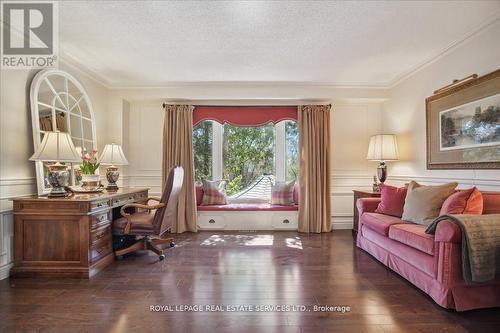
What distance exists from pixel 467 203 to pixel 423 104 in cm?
184

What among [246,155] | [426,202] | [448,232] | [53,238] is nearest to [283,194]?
[246,155]

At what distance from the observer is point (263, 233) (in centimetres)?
438

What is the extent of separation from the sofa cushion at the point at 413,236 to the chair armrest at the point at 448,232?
14cm

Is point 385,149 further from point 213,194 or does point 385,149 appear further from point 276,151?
point 213,194

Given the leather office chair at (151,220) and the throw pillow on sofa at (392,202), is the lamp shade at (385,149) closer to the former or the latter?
the throw pillow on sofa at (392,202)

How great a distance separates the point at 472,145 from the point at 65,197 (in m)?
4.28

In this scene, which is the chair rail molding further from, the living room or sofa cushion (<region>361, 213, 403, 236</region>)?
sofa cushion (<region>361, 213, 403, 236</region>)

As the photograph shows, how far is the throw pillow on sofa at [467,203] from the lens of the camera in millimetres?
2279

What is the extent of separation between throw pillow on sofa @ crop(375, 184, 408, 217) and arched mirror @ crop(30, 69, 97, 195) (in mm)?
3916

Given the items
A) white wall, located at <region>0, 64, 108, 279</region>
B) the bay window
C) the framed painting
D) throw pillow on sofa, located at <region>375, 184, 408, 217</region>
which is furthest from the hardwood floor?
the bay window

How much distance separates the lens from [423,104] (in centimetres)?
362

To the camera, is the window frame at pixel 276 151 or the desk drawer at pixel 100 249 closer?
the desk drawer at pixel 100 249

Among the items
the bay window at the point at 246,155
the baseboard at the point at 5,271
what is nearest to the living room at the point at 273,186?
the baseboard at the point at 5,271

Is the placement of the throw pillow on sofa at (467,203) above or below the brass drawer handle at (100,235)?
above
